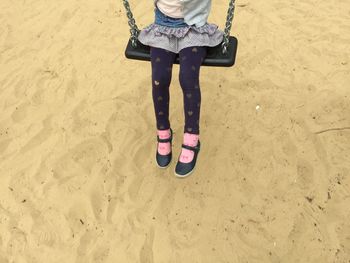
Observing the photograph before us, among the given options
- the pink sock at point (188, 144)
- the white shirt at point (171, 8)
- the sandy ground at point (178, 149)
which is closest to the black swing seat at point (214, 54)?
the white shirt at point (171, 8)

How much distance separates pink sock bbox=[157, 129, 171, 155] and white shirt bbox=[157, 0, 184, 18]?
0.66 m

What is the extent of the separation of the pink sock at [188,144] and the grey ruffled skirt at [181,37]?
1.68ft

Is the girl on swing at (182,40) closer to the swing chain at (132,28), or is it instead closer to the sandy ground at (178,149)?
the swing chain at (132,28)

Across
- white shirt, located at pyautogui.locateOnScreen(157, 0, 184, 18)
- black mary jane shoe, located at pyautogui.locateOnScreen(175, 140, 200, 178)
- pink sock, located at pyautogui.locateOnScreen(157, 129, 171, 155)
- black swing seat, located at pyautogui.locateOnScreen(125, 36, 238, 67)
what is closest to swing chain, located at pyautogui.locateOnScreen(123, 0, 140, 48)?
black swing seat, located at pyautogui.locateOnScreen(125, 36, 238, 67)

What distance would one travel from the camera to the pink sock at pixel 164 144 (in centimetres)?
235

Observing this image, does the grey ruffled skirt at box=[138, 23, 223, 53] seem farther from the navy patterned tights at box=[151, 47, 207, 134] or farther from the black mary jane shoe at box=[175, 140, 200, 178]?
the black mary jane shoe at box=[175, 140, 200, 178]

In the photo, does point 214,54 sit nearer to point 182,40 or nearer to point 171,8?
point 182,40

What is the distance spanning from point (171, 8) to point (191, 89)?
393mm

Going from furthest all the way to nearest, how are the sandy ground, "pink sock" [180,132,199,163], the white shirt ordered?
"pink sock" [180,132,199,163]
the sandy ground
the white shirt

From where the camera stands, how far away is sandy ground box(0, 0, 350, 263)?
7.11 feet

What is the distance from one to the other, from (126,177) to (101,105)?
24.0 inches

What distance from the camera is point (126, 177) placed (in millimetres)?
2424

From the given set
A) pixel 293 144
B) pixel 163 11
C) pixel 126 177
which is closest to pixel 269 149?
pixel 293 144

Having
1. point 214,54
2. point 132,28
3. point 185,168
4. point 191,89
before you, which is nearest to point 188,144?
point 185,168
